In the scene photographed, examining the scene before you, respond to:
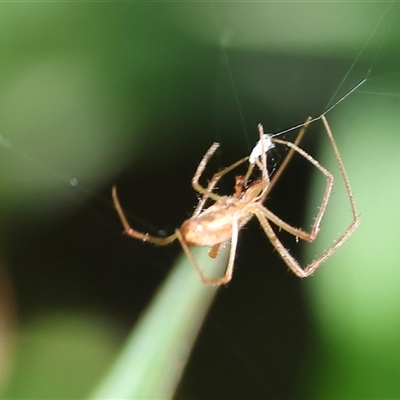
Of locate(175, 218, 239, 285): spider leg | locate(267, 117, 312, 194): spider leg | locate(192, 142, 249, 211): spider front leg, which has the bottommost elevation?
locate(175, 218, 239, 285): spider leg

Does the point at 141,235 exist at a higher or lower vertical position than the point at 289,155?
lower

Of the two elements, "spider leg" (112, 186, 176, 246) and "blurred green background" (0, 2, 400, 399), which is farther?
"spider leg" (112, 186, 176, 246)

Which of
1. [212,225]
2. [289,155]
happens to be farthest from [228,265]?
[289,155]

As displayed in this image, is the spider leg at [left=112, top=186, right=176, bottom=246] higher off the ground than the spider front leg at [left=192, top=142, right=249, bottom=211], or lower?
lower

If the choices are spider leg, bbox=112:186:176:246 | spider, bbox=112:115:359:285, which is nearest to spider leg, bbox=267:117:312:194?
spider, bbox=112:115:359:285

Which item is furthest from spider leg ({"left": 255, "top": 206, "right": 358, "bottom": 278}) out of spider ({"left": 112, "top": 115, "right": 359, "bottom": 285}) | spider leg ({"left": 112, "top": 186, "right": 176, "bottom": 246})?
spider leg ({"left": 112, "top": 186, "right": 176, "bottom": 246})

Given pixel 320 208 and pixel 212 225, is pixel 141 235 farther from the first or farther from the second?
pixel 320 208

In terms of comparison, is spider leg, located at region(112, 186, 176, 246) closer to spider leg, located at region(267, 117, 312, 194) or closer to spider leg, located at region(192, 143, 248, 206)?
spider leg, located at region(192, 143, 248, 206)
